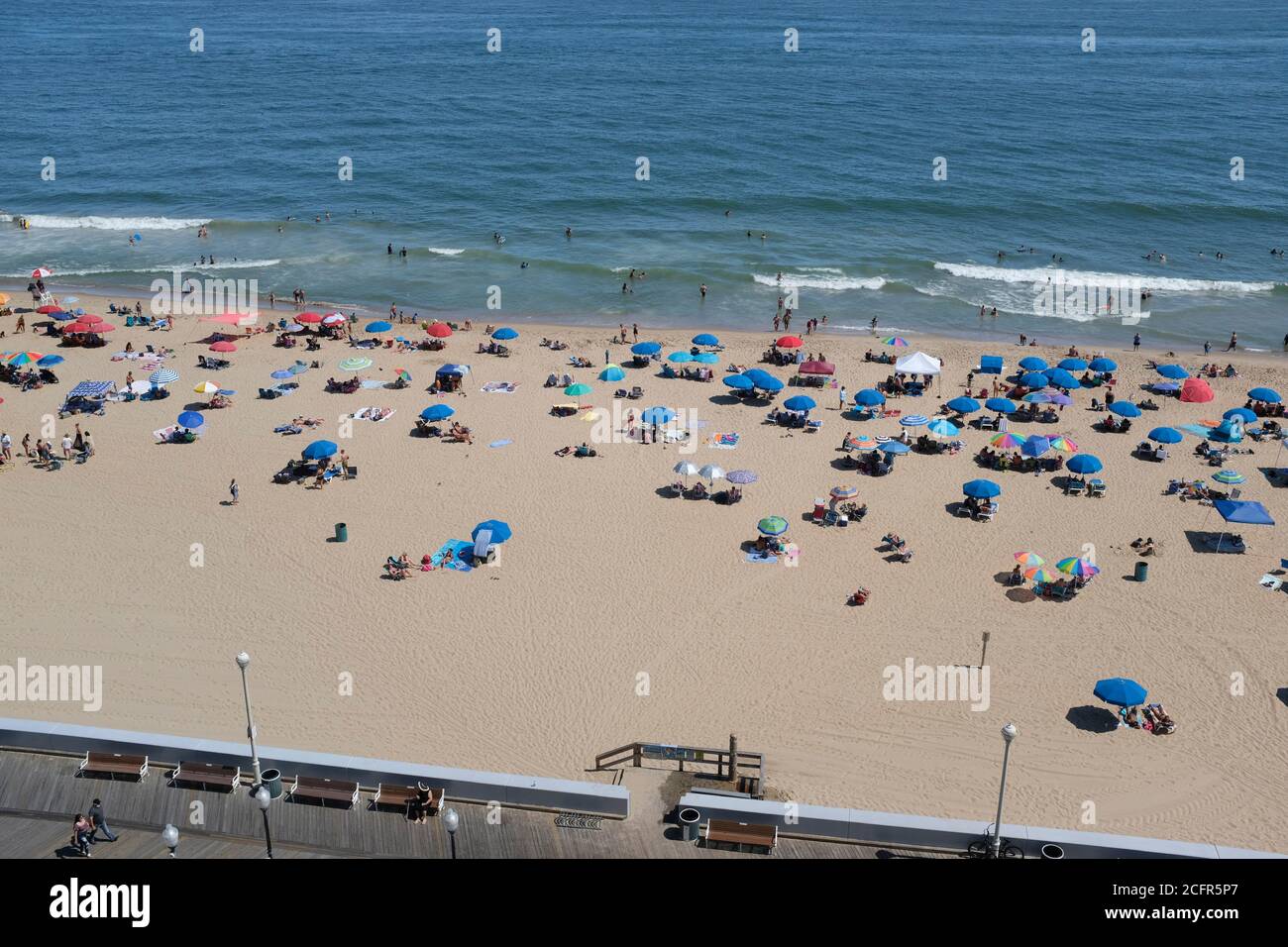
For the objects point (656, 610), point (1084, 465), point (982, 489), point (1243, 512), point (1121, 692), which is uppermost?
point (1084, 465)

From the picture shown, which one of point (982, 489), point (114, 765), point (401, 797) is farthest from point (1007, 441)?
point (114, 765)

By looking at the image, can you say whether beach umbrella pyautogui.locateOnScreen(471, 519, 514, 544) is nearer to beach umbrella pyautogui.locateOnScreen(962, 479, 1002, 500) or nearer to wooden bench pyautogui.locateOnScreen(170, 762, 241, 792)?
wooden bench pyautogui.locateOnScreen(170, 762, 241, 792)

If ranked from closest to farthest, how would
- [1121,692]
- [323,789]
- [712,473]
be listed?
[323,789], [1121,692], [712,473]

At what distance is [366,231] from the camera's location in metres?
61.4

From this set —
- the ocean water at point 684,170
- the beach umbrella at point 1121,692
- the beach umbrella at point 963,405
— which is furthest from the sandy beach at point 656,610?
the ocean water at point 684,170

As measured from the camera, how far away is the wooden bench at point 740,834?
14227mm

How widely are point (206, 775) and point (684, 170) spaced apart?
62.1m

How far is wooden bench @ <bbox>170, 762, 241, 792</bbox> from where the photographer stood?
49.8 feet

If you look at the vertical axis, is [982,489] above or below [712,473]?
below

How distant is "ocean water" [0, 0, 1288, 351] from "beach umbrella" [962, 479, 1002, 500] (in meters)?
20.2

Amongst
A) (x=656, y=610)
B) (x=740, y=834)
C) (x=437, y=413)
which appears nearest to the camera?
(x=740, y=834)

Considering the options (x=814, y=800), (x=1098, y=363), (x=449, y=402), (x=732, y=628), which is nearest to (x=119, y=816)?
(x=814, y=800)

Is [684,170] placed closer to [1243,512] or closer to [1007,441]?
[1007,441]

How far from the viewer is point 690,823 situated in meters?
14.5
